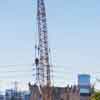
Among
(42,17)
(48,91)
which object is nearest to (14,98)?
(48,91)

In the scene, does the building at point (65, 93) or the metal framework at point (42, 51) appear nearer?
the metal framework at point (42, 51)

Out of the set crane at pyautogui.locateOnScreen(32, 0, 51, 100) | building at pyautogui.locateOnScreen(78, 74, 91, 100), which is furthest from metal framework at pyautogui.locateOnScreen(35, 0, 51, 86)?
building at pyautogui.locateOnScreen(78, 74, 91, 100)

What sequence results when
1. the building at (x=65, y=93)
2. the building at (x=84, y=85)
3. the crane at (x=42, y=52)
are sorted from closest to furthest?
the crane at (x=42, y=52), the building at (x=65, y=93), the building at (x=84, y=85)

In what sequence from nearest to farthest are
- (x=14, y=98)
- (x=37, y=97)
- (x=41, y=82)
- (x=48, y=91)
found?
(x=41, y=82) → (x=48, y=91) → (x=37, y=97) → (x=14, y=98)

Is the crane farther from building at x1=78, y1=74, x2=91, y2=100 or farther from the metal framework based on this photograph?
building at x1=78, y1=74, x2=91, y2=100

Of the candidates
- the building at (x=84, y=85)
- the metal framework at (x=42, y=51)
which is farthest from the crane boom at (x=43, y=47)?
the building at (x=84, y=85)

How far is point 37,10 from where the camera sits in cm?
6019

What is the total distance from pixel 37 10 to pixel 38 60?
8182mm

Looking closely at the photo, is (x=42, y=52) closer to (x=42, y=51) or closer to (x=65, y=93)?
(x=42, y=51)

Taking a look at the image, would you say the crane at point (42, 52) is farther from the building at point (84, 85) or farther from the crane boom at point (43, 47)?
the building at point (84, 85)

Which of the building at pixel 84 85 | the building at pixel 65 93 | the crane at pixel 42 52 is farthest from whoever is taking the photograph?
the building at pixel 84 85

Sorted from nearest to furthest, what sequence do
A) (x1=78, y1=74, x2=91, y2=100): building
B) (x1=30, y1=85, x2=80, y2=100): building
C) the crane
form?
the crane
(x1=30, y1=85, x2=80, y2=100): building
(x1=78, y1=74, x2=91, y2=100): building

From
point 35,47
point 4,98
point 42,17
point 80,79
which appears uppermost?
point 42,17

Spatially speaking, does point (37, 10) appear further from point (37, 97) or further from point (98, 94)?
point (98, 94)
